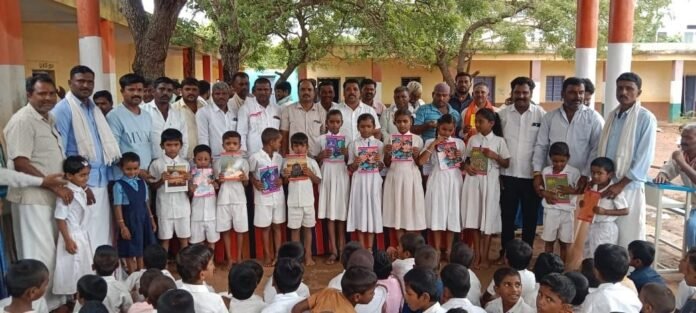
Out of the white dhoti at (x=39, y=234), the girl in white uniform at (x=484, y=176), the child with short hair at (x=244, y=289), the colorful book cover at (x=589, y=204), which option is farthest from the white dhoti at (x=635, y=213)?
the white dhoti at (x=39, y=234)

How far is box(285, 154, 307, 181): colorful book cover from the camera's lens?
17.0 feet

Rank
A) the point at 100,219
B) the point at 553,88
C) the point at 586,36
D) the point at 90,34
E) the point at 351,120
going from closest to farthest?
the point at 100,219 → the point at 351,120 → the point at 586,36 → the point at 90,34 → the point at 553,88

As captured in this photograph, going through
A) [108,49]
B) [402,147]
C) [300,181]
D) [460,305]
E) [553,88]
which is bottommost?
[460,305]

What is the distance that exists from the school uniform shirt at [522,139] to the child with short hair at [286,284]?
2763mm

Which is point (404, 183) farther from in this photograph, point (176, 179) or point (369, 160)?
point (176, 179)

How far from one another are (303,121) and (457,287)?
2920mm

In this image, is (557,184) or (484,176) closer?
(557,184)

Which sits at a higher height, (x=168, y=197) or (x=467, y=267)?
(x=168, y=197)

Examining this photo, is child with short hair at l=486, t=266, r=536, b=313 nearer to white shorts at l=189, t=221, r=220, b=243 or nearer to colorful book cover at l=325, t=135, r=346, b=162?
colorful book cover at l=325, t=135, r=346, b=162

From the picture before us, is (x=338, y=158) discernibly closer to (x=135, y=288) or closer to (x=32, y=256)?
(x=135, y=288)

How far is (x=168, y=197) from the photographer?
4.89 m

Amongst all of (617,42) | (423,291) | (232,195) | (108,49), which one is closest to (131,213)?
(232,195)

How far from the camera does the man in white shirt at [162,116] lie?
502 cm

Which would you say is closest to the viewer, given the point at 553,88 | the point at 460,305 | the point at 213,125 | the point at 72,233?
the point at 460,305
